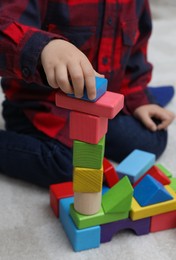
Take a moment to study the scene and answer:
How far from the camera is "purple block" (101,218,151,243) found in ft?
2.26

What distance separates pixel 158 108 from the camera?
101cm

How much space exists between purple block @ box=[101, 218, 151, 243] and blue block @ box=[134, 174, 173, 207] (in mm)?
34

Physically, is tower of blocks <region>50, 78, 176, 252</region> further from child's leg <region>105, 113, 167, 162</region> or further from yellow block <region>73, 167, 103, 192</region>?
child's leg <region>105, 113, 167, 162</region>

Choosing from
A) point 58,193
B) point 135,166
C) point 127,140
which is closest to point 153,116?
point 127,140

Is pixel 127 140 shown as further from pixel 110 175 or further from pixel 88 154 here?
pixel 88 154

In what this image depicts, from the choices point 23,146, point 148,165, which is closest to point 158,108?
point 148,165

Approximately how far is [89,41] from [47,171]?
27cm

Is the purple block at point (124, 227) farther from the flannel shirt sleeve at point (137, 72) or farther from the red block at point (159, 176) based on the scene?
the flannel shirt sleeve at point (137, 72)

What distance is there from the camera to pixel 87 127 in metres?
0.59

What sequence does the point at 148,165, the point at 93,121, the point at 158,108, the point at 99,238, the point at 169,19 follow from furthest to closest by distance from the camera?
the point at 169,19 → the point at 158,108 → the point at 148,165 → the point at 99,238 → the point at 93,121

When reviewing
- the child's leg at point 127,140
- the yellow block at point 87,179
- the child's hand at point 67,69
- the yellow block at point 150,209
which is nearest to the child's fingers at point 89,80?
the child's hand at point 67,69

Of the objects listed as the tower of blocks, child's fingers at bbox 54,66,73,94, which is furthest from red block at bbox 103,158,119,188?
child's fingers at bbox 54,66,73,94

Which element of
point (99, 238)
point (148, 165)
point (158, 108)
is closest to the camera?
point (99, 238)

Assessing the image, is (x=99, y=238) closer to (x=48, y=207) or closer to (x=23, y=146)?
(x=48, y=207)
